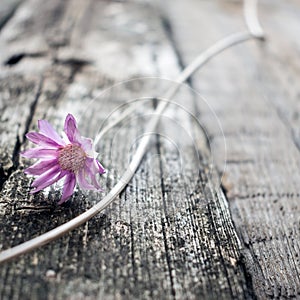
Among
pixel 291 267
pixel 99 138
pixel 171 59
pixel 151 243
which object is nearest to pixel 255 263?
pixel 291 267

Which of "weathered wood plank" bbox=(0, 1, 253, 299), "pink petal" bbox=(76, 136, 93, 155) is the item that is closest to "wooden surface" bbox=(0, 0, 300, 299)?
"weathered wood plank" bbox=(0, 1, 253, 299)

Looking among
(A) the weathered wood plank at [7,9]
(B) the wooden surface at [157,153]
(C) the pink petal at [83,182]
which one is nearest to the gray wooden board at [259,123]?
(B) the wooden surface at [157,153]

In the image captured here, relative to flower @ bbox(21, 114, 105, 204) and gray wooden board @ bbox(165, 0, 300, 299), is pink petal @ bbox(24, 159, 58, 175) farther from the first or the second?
gray wooden board @ bbox(165, 0, 300, 299)

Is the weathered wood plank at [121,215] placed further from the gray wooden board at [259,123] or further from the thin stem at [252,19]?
the thin stem at [252,19]

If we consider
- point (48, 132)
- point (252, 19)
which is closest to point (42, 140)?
point (48, 132)

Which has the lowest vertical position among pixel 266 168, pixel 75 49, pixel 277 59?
pixel 277 59

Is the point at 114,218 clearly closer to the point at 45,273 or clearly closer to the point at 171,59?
the point at 45,273

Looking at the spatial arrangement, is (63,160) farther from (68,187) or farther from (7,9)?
(7,9)
